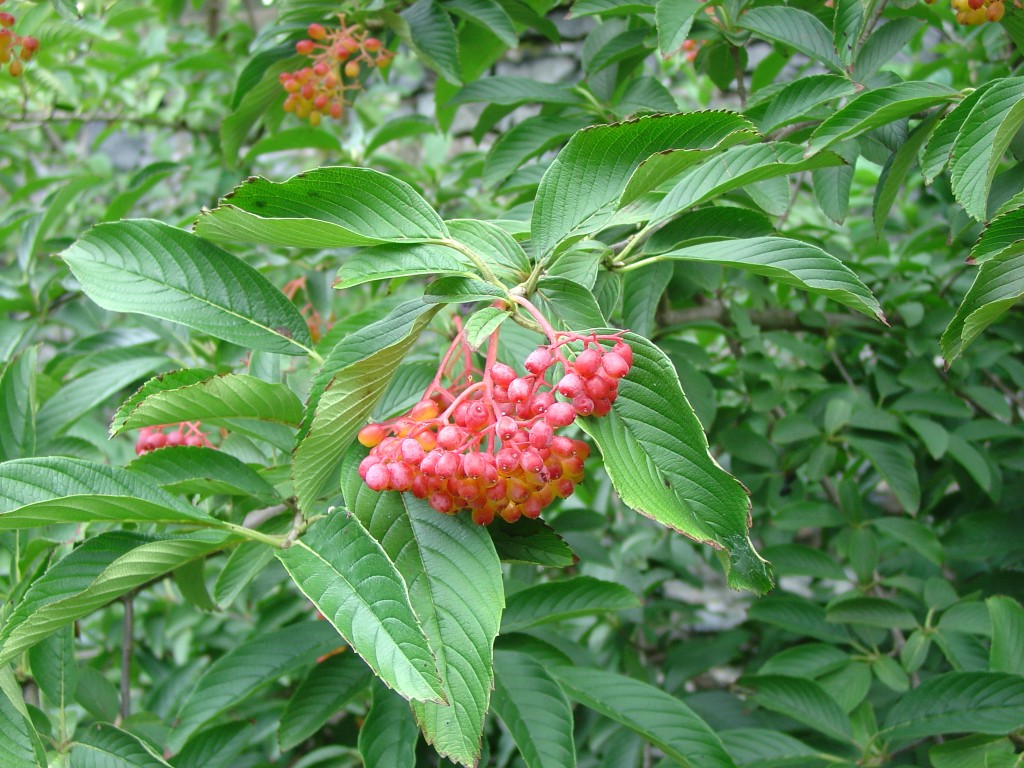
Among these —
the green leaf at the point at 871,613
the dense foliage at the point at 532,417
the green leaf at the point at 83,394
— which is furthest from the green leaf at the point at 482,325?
the green leaf at the point at 871,613

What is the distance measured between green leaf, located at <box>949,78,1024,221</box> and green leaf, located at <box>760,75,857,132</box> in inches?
6.5

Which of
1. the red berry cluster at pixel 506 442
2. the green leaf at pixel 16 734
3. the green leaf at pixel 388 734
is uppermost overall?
the red berry cluster at pixel 506 442

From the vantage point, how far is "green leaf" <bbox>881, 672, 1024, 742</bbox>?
103 centimetres

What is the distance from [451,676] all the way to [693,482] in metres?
0.25

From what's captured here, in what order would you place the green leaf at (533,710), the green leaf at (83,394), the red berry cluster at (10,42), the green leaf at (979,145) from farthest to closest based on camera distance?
the red berry cluster at (10,42) → the green leaf at (83,394) → the green leaf at (533,710) → the green leaf at (979,145)

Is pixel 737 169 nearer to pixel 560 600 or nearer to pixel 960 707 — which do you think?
pixel 560 600

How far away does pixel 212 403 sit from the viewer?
2.68 ft

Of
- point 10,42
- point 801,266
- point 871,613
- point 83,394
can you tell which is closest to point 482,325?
point 801,266

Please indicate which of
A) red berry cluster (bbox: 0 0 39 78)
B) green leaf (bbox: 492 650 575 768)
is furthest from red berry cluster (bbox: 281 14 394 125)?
green leaf (bbox: 492 650 575 768)

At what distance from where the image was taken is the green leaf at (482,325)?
66 cm

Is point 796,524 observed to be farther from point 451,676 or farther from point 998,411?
point 451,676

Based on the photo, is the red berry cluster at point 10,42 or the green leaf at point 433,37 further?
the red berry cluster at point 10,42

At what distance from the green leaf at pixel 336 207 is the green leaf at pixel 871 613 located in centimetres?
94

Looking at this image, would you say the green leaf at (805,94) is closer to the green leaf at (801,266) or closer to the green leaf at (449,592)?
the green leaf at (801,266)
